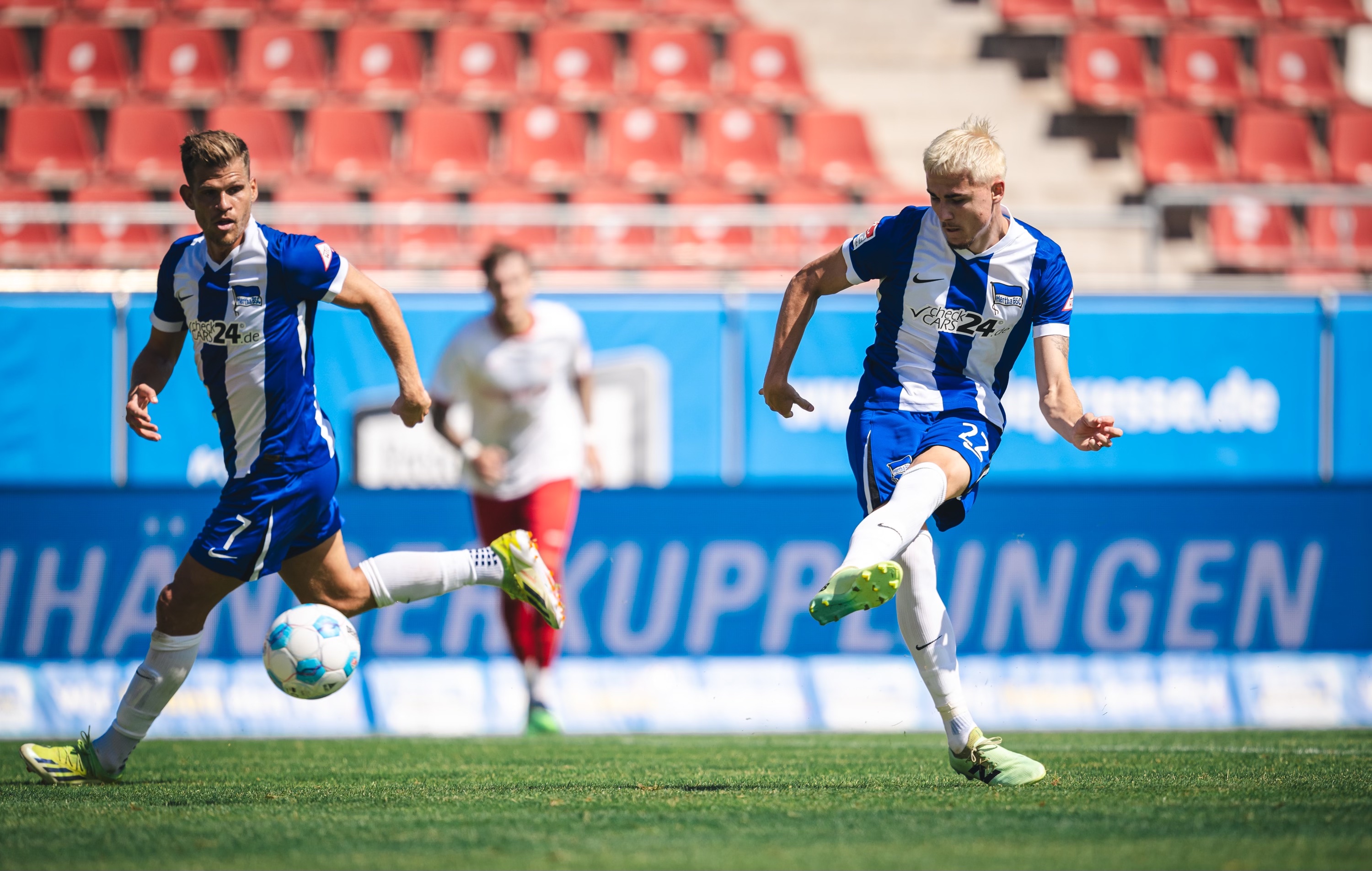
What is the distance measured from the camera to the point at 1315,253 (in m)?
13.7

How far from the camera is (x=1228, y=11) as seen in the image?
17.8 meters

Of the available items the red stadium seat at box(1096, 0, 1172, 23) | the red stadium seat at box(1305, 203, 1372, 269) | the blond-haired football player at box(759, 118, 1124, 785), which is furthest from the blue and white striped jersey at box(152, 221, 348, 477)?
the red stadium seat at box(1096, 0, 1172, 23)

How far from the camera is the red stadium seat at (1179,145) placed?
52.1 ft

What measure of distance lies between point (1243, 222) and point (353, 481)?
902cm

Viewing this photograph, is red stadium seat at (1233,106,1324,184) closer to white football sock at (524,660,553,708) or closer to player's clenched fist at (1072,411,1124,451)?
white football sock at (524,660,553,708)

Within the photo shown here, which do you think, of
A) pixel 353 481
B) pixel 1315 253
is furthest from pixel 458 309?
pixel 1315 253

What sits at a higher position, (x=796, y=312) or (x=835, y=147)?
(x=835, y=147)

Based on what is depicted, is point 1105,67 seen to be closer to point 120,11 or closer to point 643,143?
point 643,143

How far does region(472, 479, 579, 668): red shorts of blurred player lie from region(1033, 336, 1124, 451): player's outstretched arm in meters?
3.63

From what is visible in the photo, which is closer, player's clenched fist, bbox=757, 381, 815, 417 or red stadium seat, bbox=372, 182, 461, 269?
player's clenched fist, bbox=757, 381, 815, 417

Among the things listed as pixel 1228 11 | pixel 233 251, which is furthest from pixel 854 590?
pixel 1228 11

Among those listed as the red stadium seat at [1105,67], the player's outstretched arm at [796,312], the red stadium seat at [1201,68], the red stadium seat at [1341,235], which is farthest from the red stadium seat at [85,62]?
the player's outstretched arm at [796,312]

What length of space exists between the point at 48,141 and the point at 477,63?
446cm

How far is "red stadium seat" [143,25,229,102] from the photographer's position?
15664 millimetres
